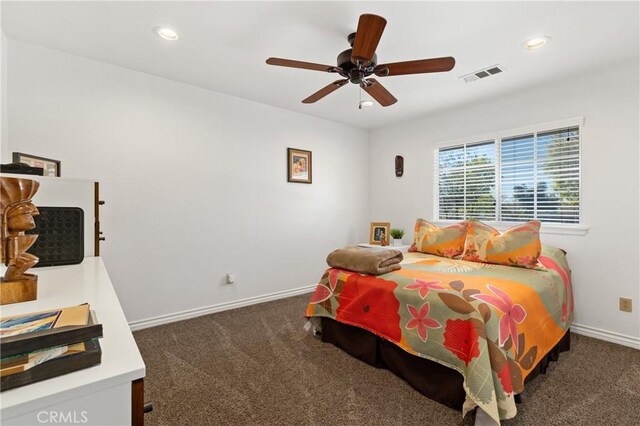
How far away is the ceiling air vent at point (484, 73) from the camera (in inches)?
112

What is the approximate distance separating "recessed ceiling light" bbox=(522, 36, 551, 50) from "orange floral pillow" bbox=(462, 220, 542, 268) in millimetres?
1478

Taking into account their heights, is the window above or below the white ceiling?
below

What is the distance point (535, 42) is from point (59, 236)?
3469 mm

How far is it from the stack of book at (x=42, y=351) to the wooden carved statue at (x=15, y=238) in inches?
13.2

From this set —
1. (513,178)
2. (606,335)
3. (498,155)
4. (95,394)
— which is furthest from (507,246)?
(95,394)

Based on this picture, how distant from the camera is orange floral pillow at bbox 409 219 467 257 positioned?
324 cm

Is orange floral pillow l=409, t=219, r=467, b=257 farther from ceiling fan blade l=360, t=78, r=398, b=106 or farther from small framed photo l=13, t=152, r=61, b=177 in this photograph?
small framed photo l=13, t=152, r=61, b=177

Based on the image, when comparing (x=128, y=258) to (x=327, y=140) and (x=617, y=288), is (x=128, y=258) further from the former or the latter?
(x=617, y=288)

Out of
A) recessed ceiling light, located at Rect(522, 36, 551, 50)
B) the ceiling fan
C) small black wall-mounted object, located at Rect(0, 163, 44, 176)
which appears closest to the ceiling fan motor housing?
the ceiling fan

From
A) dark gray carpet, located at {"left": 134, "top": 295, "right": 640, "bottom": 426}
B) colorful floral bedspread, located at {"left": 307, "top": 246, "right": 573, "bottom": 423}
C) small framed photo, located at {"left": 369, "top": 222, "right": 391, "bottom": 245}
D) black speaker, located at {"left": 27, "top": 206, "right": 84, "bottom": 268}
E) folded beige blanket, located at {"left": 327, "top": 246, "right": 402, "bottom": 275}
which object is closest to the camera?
black speaker, located at {"left": 27, "top": 206, "right": 84, "bottom": 268}

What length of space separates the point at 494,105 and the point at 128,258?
14.1 ft

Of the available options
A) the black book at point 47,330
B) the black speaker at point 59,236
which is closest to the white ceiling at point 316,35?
the black speaker at point 59,236

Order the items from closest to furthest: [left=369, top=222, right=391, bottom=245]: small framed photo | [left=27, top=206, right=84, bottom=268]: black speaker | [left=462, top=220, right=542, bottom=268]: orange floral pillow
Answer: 1. [left=27, top=206, right=84, bottom=268]: black speaker
2. [left=462, top=220, right=542, bottom=268]: orange floral pillow
3. [left=369, top=222, right=391, bottom=245]: small framed photo

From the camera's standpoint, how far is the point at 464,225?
3.33 meters
